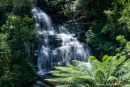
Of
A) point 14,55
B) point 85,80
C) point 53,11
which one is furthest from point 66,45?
point 85,80

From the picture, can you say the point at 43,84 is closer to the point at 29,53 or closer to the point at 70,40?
the point at 29,53

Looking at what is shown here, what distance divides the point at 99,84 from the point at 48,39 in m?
9.63

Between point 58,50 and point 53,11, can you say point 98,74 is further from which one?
point 53,11

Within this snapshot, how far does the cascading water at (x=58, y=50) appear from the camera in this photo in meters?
13.1

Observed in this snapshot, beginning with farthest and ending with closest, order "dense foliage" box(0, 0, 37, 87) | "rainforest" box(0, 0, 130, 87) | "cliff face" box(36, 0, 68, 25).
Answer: "cliff face" box(36, 0, 68, 25)
"dense foliage" box(0, 0, 37, 87)
"rainforest" box(0, 0, 130, 87)

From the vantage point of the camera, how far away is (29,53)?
12930 millimetres

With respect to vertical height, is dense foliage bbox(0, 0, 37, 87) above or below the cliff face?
below

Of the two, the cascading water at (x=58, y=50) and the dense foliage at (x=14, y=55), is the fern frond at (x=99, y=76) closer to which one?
the dense foliage at (x=14, y=55)

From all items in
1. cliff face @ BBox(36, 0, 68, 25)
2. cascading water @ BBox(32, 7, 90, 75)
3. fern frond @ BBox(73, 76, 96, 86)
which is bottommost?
fern frond @ BBox(73, 76, 96, 86)

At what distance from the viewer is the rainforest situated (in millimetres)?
5480

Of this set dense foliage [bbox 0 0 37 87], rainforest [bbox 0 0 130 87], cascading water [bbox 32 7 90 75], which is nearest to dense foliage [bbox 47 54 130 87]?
rainforest [bbox 0 0 130 87]

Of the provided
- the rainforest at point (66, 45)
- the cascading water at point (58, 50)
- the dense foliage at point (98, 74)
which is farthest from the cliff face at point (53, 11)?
the dense foliage at point (98, 74)

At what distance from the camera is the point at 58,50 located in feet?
45.0

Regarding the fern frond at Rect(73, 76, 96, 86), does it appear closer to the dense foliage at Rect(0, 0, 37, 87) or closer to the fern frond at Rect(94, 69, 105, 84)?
the fern frond at Rect(94, 69, 105, 84)
